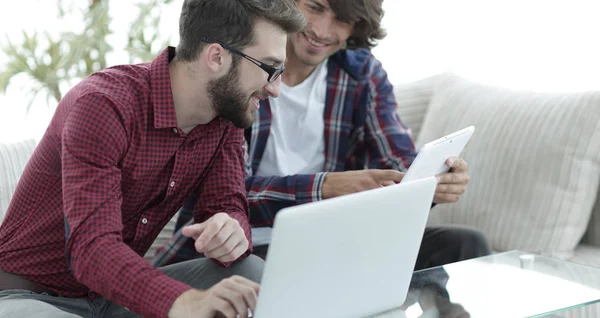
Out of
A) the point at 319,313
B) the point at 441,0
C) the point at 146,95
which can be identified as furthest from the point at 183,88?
the point at 441,0

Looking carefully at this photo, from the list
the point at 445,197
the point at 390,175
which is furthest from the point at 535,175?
the point at 390,175

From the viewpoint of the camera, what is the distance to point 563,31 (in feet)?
9.29

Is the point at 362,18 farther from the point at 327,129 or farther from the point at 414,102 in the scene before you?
the point at 414,102

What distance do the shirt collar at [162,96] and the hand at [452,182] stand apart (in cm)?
64

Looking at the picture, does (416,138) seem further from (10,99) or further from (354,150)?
(10,99)

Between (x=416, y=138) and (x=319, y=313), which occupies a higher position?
(x=319, y=313)

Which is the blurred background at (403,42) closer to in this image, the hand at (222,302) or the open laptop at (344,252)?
the open laptop at (344,252)

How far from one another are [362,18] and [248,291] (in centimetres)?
114

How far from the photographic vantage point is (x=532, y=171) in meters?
2.19

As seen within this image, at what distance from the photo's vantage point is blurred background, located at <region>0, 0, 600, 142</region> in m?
2.83

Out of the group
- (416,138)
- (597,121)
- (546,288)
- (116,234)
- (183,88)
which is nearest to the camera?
(116,234)

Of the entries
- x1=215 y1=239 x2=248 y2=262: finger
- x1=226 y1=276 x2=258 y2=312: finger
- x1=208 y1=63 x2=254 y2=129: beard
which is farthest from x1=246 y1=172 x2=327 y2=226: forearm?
x1=226 y1=276 x2=258 y2=312: finger

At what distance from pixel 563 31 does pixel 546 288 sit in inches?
62.0

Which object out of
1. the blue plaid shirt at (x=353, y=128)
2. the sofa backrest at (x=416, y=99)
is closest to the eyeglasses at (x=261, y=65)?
the blue plaid shirt at (x=353, y=128)
